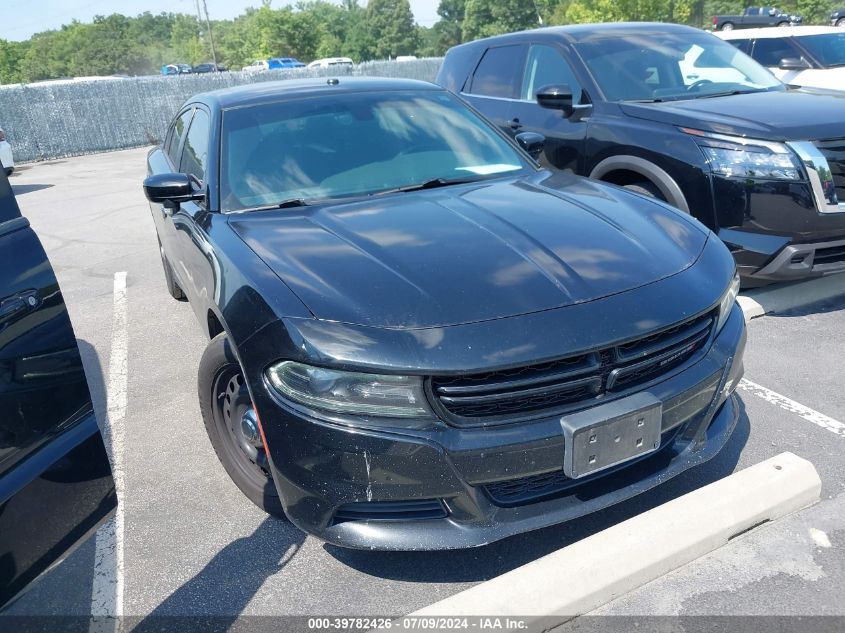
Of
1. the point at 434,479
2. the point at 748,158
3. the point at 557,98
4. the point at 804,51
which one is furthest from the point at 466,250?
the point at 804,51

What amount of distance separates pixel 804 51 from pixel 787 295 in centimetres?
629

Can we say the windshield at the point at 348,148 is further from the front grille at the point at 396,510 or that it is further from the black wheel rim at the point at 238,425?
the front grille at the point at 396,510

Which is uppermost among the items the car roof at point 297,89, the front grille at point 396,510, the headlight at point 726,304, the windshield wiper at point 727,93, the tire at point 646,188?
the car roof at point 297,89

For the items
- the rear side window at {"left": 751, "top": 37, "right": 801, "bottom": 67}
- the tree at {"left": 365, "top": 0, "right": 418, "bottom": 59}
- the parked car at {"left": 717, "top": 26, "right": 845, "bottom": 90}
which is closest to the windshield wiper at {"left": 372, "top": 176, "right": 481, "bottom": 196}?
the parked car at {"left": 717, "top": 26, "right": 845, "bottom": 90}

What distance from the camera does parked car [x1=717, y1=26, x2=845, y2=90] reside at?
9246 millimetres

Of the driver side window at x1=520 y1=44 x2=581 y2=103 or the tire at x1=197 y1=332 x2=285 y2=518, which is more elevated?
the driver side window at x1=520 y1=44 x2=581 y2=103

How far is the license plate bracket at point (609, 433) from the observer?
2.23m

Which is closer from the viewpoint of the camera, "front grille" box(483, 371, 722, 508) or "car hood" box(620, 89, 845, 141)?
"front grille" box(483, 371, 722, 508)

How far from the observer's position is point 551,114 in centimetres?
591

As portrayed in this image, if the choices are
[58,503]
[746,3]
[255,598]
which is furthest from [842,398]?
[746,3]

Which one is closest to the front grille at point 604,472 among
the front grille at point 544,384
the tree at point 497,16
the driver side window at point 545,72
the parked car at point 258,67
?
the front grille at point 544,384

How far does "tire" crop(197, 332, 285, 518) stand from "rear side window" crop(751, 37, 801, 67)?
9.57 metres

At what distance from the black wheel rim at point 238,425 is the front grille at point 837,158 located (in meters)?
3.79

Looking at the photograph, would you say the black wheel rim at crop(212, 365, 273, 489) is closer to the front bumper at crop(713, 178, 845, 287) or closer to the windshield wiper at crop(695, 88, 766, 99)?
the front bumper at crop(713, 178, 845, 287)
